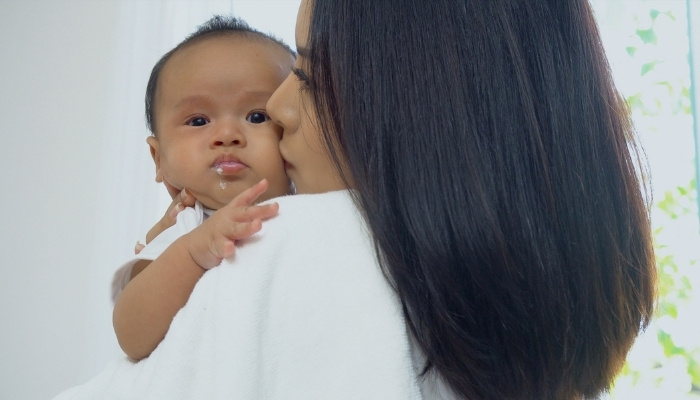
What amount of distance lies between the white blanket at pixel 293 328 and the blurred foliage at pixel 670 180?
61.4 inches

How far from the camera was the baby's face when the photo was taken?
121 cm

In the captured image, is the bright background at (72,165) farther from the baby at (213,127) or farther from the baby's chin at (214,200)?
the baby's chin at (214,200)

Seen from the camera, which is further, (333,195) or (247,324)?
(333,195)

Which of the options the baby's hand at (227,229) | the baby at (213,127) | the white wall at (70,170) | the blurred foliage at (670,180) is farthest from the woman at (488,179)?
the white wall at (70,170)

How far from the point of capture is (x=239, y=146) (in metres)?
1.21

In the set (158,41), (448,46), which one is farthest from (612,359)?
(158,41)

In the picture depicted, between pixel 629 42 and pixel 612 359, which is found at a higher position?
pixel 629 42

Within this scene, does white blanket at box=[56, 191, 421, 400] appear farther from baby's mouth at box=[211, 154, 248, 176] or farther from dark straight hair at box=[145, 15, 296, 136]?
dark straight hair at box=[145, 15, 296, 136]

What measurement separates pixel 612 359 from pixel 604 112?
0.31 m

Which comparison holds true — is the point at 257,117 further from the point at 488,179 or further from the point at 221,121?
the point at 488,179

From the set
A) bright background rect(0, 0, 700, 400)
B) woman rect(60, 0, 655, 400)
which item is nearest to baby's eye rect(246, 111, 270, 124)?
woman rect(60, 0, 655, 400)

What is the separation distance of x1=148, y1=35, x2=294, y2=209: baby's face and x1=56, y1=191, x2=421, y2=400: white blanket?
0.41 meters

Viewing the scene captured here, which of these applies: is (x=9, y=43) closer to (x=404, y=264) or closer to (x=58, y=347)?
(x=58, y=347)

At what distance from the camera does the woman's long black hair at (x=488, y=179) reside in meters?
0.79
